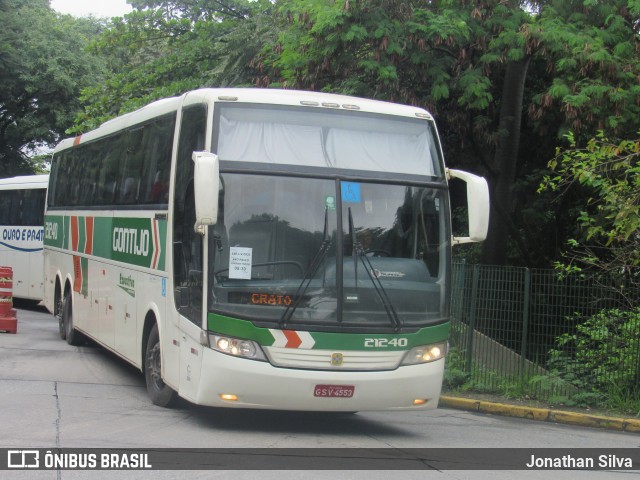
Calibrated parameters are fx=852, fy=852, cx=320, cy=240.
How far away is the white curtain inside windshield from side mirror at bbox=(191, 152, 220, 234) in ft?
2.30

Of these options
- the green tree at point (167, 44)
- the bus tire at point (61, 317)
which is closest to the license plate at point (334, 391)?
the bus tire at point (61, 317)

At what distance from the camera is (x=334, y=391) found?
826 centimetres

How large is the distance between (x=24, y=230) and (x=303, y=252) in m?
16.3

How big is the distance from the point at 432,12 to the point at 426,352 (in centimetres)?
910

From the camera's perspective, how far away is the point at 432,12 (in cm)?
1596

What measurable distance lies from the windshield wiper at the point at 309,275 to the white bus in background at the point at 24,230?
15.3 meters

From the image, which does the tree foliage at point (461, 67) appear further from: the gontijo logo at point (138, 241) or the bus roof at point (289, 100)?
the bus roof at point (289, 100)

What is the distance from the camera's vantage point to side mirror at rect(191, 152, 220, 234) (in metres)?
7.65

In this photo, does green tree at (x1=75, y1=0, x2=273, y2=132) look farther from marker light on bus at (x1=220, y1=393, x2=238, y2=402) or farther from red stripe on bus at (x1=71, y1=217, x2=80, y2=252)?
marker light on bus at (x1=220, y1=393, x2=238, y2=402)

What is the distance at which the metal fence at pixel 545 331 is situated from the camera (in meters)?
12.2

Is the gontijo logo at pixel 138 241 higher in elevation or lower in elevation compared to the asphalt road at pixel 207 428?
higher

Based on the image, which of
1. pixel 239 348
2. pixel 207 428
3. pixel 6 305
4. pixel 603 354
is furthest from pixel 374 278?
pixel 6 305

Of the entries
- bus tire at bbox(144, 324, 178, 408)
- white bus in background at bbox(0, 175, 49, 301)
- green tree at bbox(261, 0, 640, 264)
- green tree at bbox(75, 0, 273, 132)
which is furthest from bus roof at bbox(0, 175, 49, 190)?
bus tire at bbox(144, 324, 178, 408)

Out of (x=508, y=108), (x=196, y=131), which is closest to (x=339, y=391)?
(x=196, y=131)
